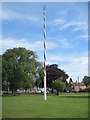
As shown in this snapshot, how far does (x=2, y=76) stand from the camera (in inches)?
1665

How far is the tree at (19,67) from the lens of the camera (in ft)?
136

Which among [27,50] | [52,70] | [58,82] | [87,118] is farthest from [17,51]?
[87,118]

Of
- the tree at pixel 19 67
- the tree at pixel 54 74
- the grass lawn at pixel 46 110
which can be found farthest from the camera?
the tree at pixel 54 74

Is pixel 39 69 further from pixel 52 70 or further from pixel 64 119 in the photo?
pixel 64 119

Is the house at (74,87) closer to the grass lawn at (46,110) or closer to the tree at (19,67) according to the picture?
the tree at (19,67)

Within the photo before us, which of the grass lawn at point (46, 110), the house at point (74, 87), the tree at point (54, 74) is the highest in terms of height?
the tree at point (54, 74)

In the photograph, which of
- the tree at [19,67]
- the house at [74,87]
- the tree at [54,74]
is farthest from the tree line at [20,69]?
the house at [74,87]

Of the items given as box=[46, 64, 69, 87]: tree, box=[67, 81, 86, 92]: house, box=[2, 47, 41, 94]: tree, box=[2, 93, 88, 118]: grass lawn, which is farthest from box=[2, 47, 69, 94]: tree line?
box=[67, 81, 86, 92]: house

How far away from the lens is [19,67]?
4147 centimetres

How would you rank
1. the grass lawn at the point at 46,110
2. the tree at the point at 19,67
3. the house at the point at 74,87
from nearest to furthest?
the grass lawn at the point at 46,110 → the tree at the point at 19,67 → the house at the point at 74,87

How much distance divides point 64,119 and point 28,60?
36008mm

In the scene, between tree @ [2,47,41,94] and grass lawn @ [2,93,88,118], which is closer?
grass lawn @ [2,93,88,118]

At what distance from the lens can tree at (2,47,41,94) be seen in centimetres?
4153

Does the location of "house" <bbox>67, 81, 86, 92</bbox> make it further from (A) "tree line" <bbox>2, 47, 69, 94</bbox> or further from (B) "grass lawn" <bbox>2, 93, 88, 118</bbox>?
(B) "grass lawn" <bbox>2, 93, 88, 118</bbox>
